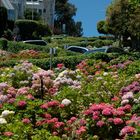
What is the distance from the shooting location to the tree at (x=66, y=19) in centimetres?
12750

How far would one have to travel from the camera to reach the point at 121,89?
565 inches

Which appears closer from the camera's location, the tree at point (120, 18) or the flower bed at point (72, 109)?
the flower bed at point (72, 109)

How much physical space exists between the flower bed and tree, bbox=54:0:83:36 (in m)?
111

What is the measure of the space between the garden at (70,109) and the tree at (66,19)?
4353 inches

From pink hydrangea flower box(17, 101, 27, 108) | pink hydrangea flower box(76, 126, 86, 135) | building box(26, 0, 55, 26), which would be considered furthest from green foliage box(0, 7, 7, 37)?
pink hydrangea flower box(76, 126, 86, 135)

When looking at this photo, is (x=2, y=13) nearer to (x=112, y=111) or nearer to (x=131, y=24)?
(x=131, y=24)

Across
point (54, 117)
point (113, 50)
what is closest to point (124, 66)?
point (54, 117)

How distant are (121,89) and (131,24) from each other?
40986mm

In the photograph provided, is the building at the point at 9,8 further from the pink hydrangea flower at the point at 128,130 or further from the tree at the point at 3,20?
the pink hydrangea flower at the point at 128,130

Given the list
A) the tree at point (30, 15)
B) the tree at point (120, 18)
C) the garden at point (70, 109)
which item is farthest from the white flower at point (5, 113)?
the tree at point (30, 15)

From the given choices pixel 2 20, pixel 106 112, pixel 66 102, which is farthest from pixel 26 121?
pixel 2 20

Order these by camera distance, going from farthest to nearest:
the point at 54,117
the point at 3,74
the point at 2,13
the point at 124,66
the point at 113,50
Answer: the point at 2,13, the point at 113,50, the point at 124,66, the point at 3,74, the point at 54,117

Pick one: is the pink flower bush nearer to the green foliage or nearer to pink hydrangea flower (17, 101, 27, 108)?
pink hydrangea flower (17, 101, 27, 108)

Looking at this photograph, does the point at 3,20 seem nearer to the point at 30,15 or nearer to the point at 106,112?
the point at 30,15
